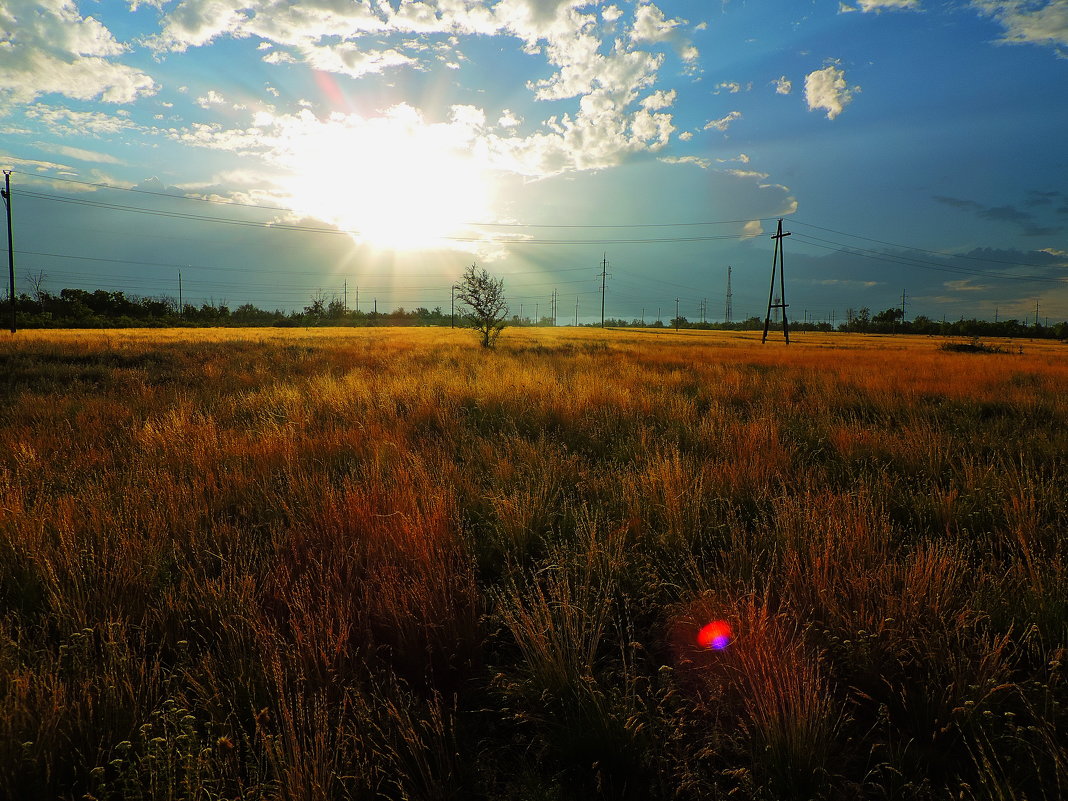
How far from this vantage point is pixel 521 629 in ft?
7.48

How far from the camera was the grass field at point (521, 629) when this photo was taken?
5.78 ft

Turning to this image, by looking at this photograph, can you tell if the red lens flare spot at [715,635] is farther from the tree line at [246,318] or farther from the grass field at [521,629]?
the tree line at [246,318]

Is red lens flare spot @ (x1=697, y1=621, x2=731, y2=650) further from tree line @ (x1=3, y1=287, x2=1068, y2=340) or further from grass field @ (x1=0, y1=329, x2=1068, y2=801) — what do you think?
tree line @ (x1=3, y1=287, x2=1068, y2=340)

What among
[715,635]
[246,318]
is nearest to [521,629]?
[715,635]

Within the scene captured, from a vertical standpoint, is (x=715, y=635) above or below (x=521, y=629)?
below

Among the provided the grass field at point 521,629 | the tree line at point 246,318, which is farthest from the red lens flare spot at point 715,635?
the tree line at point 246,318

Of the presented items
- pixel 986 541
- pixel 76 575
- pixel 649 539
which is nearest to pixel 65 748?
pixel 76 575

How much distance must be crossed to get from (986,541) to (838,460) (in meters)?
2.33

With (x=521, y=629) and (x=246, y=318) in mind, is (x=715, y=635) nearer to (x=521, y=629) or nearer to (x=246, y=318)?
(x=521, y=629)

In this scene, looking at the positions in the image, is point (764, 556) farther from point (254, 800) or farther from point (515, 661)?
point (254, 800)

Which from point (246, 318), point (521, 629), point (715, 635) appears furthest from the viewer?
point (246, 318)

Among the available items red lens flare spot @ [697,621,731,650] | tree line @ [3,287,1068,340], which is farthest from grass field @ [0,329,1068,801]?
tree line @ [3,287,1068,340]

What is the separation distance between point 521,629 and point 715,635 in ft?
3.51

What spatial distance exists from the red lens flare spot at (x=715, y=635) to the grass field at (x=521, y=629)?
56 millimetres
